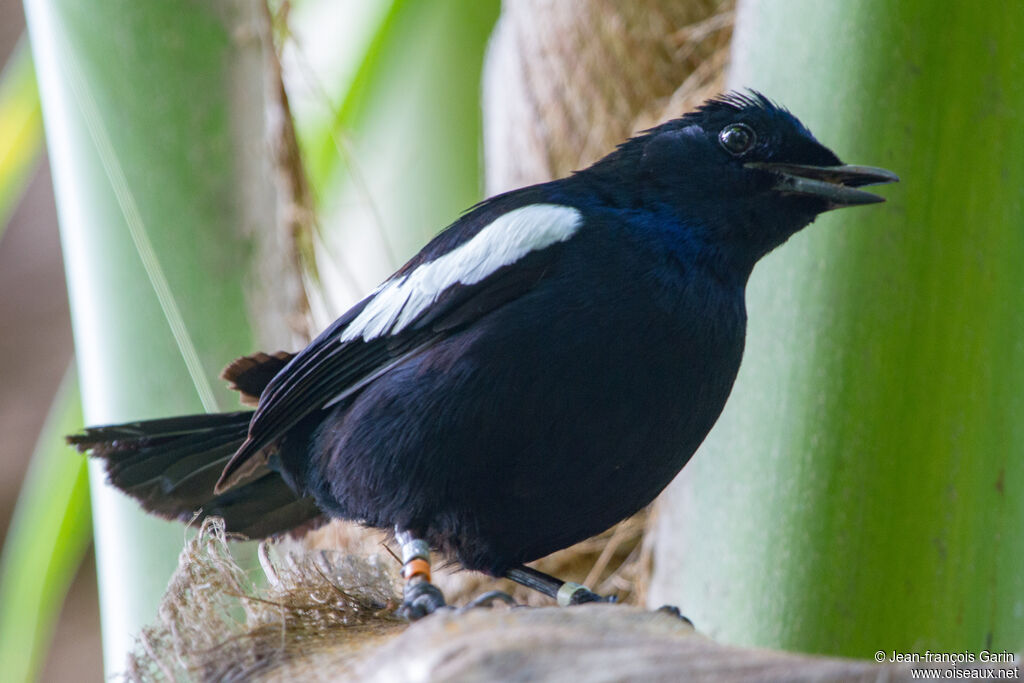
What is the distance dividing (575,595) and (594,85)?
7.30ft

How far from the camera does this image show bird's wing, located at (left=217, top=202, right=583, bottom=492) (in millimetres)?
2535

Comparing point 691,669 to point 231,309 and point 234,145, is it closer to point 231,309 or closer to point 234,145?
point 231,309

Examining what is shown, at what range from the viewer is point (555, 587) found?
9.16ft

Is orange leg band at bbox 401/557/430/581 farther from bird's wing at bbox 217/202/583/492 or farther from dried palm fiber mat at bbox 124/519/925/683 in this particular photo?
bird's wing at bbox 217/202/583/492

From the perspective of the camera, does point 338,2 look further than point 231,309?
Yes

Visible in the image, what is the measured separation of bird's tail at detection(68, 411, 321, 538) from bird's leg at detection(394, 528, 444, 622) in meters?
0.58

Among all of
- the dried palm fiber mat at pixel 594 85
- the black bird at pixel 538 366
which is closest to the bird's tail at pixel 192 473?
the black bird at pixel 538 366

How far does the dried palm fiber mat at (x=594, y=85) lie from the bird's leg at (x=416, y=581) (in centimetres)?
153

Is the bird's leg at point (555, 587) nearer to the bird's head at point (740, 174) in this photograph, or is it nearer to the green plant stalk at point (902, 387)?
the green plant stalk at point (902, 387)

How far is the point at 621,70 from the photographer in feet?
13.8

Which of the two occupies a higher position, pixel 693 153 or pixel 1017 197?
pixel 693 153

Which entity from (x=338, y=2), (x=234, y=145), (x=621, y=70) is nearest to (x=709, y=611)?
(x=234, y=145)

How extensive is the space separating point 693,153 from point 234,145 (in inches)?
50.1

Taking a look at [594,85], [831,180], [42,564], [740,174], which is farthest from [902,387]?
[42,564]
